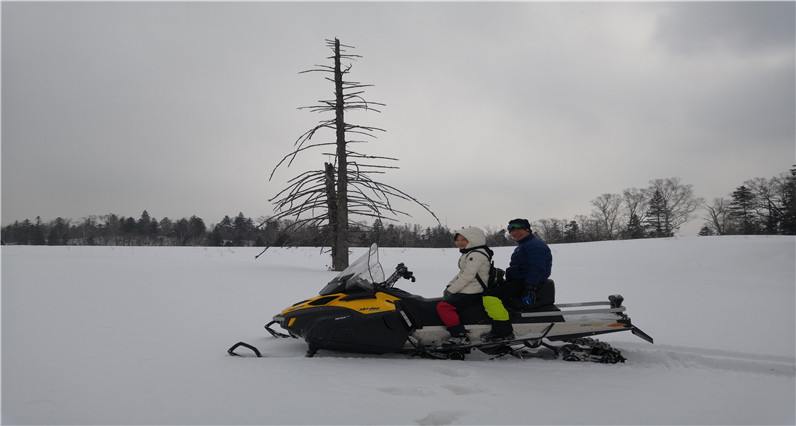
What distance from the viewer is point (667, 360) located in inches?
182

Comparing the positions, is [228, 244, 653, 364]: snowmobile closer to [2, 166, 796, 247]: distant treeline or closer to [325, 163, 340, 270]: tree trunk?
[325, 163, 340, 270]: tree trunk

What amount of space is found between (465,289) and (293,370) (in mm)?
2078

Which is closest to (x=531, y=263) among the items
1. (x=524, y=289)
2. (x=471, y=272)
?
(x=524, y=289)

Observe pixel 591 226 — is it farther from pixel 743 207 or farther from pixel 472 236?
pixel 472 236

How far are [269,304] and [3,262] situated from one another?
549cm

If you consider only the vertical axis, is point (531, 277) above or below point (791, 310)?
above

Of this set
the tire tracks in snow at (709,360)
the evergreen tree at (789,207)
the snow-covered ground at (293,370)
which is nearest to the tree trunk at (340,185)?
the snow-covered ground at (293,370)

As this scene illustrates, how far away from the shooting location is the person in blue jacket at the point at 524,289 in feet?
15.3

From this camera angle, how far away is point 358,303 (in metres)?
4.74

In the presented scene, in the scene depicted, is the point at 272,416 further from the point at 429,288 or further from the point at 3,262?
the point at 3,262

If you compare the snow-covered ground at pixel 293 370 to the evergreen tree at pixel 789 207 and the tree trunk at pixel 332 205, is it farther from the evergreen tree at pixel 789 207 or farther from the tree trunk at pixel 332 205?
the evergreen tree at pixel 789 207

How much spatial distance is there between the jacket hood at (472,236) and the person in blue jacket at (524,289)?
446 millimetres

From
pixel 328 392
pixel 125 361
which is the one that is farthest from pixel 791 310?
pixel 125 361

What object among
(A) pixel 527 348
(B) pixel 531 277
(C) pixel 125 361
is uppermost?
(B) pixel 531 277
